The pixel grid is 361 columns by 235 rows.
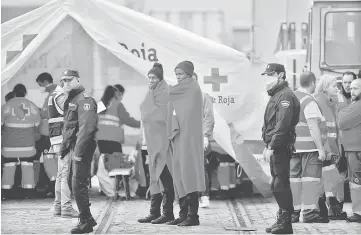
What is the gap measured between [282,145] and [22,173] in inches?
204

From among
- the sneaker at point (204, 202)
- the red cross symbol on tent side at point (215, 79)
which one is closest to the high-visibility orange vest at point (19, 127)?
the red cross symbol on tent side at point (215, 79)

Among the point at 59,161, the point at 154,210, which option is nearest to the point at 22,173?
the point at 59,161

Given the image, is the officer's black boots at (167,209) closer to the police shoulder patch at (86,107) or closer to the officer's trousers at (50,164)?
the police shoulder patch at (86,107)

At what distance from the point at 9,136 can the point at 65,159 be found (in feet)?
8.09

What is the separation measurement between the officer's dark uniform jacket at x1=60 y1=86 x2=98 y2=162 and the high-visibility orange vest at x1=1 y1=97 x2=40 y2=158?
2914 millimetres

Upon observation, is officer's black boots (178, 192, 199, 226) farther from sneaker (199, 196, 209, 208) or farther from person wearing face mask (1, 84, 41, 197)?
person wearing face mask (1, 84, 41, 197)

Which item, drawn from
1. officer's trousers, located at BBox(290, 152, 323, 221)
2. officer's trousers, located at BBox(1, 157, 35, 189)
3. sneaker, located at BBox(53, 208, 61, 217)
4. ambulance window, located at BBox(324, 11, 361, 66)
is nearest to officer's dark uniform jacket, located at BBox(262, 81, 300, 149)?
officer's trousers, located at BBox(290, 152, 323, 221)

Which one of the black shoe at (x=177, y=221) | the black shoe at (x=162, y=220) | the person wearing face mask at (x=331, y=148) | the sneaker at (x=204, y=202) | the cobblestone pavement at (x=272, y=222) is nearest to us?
the cobblestone pavement at (x=272, y=222)

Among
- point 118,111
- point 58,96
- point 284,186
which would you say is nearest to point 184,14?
point 118,111

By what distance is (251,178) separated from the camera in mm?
13297

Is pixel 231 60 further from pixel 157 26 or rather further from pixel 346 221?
pixel 346 221

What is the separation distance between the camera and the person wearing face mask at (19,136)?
13719 mm

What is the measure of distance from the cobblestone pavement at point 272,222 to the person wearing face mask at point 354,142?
0.96 feet

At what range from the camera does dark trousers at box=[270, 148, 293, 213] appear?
10.1 meters
